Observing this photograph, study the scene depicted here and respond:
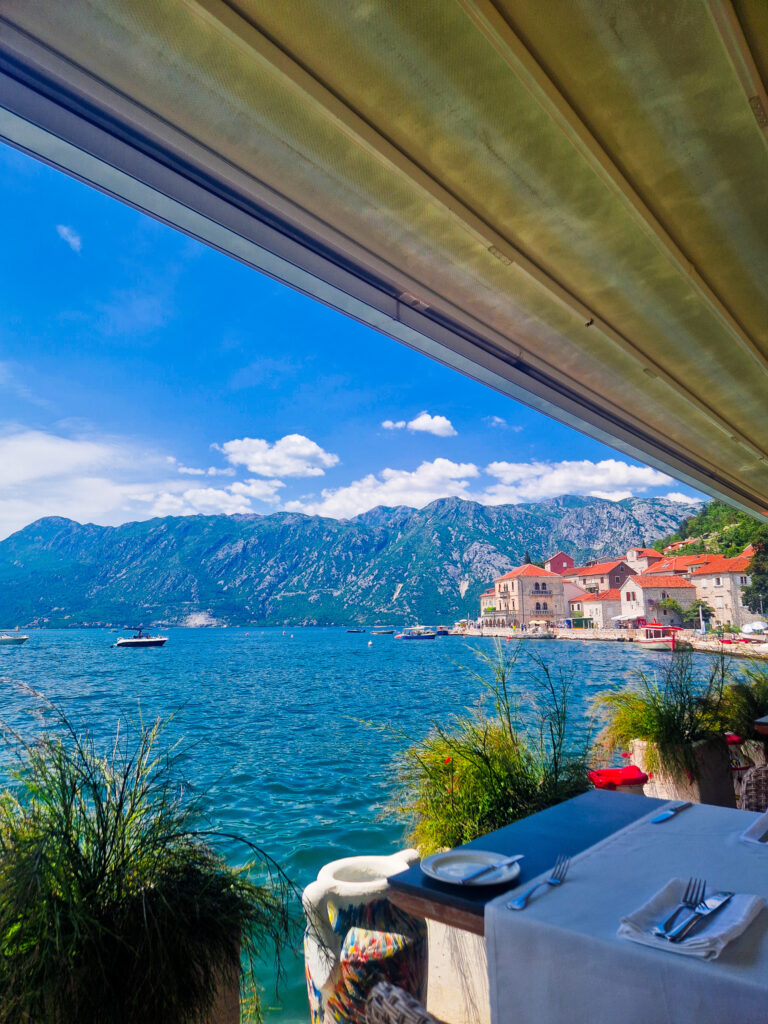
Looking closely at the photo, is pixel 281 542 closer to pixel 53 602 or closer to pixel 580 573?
pixel 53 602

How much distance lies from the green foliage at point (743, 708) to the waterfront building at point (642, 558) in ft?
Answer: 193

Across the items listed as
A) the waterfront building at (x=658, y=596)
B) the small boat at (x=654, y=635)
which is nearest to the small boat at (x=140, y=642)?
the small boat at (x=654, y=635)

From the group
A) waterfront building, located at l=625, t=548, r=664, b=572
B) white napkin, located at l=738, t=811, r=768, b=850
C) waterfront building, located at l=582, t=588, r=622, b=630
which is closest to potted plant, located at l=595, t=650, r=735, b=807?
white napkin, located at l=738, t=811, r=768, b=850

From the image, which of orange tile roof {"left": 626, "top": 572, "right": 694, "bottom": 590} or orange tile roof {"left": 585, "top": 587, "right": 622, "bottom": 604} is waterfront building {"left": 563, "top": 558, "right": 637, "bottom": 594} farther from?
orange tile roof {"left": 626, "top": 572, "right": 694, "bottom": 590}

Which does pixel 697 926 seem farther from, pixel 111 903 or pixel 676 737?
pixel 676 737

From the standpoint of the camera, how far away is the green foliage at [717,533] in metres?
41.2

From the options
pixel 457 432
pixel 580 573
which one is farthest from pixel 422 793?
pixel 457 432

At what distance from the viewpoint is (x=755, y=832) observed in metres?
1.14

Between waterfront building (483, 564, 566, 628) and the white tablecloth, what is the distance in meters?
56.1

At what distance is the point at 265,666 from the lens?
113 feet

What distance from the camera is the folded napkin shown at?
725mm

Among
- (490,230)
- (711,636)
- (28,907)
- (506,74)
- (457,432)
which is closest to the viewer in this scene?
(28,907)

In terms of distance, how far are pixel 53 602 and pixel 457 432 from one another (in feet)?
285

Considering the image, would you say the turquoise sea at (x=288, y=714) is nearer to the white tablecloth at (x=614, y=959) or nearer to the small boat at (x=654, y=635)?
the white tablecloth at (x=614, y=959)
